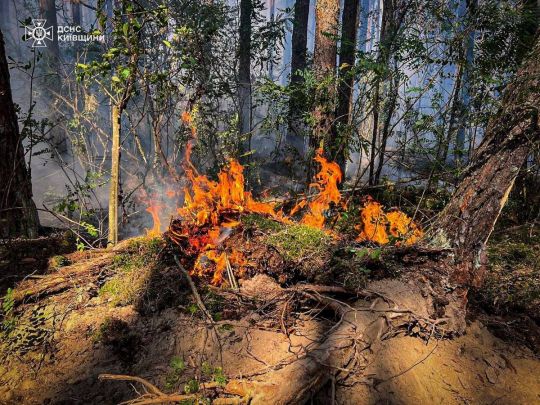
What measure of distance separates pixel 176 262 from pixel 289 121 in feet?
19.4

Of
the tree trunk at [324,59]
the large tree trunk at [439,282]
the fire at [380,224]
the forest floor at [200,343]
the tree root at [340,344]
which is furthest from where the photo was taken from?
the tree trunk at [324,59]

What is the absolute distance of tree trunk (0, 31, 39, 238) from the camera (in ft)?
16.1

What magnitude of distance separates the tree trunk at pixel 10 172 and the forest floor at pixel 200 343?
145cm

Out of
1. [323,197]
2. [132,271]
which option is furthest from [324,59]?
[132,271]

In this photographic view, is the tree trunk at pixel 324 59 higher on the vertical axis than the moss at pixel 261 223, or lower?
higher

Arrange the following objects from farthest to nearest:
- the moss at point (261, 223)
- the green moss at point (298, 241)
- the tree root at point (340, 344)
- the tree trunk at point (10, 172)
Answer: the tree trunk at point (10, 172) → the moss at point (261, 223) → the green moss at point (298, 241) → the tree root at point (340, 344)

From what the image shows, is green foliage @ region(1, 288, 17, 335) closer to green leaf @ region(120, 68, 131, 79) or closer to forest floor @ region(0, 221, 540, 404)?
forest floor @ region(0, 221, 540, 404)

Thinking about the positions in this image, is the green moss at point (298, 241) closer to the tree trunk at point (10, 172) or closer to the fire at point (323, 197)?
the fire at point (323, 197)

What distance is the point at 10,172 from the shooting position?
502 centimetres

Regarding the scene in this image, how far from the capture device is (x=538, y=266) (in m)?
5.07

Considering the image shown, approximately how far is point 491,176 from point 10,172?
6.58 m

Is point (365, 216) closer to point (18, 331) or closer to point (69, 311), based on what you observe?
point (69, 311)

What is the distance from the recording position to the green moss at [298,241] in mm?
4258

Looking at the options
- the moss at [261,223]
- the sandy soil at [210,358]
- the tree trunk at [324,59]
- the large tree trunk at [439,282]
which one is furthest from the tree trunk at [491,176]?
the tree trunk at [324,59]
